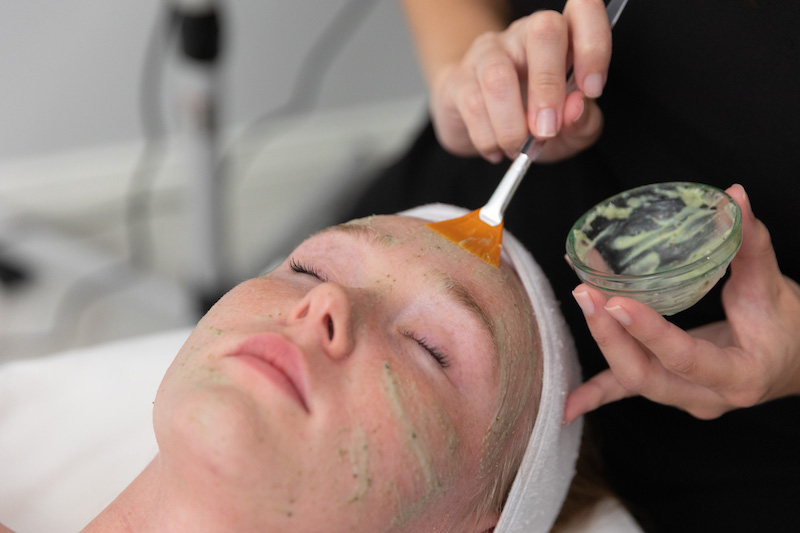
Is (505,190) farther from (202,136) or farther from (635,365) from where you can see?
(202,136)

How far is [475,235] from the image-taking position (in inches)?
33.7

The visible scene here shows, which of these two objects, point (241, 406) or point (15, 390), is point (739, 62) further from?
point (15, 390)

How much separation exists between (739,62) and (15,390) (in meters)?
1.17

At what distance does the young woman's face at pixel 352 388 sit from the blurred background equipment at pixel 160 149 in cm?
76

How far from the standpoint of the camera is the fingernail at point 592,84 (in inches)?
32.9

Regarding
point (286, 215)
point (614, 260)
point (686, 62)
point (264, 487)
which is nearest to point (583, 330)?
point (614, 260)

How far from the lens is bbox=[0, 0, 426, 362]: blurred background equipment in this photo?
173 cm

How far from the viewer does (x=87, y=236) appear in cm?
206

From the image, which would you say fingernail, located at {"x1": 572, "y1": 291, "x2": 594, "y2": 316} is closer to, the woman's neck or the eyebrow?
the eyebrow

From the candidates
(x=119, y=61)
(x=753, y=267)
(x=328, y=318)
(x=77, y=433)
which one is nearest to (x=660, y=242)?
(x=753, y=267)

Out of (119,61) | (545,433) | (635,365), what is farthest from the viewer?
(119,61)

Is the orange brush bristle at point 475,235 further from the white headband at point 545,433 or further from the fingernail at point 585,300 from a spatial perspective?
the fingernail at point 585,300

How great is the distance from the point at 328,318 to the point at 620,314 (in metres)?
0.29

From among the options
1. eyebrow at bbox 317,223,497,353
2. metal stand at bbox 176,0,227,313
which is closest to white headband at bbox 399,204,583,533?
eyebrow at bbox 317,223,497,353
